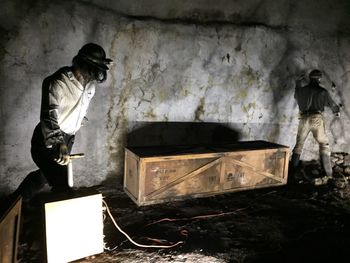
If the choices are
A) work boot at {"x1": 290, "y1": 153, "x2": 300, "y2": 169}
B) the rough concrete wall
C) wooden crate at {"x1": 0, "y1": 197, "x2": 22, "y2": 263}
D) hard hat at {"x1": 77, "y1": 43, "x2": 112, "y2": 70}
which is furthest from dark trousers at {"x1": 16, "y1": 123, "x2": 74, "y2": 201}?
work boot at {"x1": 290, "y1": 153, "x2": 300, "y2": 169}

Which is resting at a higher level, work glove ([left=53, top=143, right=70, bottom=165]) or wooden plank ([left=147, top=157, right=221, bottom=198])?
work glove ([left=53, top=143, right=70, bottom=165])

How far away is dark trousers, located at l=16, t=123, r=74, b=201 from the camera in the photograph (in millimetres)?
3314

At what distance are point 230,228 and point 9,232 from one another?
107 inches

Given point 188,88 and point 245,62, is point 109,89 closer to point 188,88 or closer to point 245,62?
point 188,88

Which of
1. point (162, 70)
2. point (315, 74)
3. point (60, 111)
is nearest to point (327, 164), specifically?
point (315, 74)

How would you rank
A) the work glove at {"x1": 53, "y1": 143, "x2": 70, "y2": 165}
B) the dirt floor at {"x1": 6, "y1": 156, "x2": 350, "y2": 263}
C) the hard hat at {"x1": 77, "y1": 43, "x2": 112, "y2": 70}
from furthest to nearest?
the dirt floor at {"x1": 6, "y1": 156, "x2": 350, "y2": 263} → the hard hat at {"x1": 77, "y1": 43, "x2": 112, "y2": 70} → the work glove at {"x1": 53, "y1": 143, "x2": 70, "y2": 165}

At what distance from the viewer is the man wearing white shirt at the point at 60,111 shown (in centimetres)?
314

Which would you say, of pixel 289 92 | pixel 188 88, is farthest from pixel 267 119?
pixel 188 88

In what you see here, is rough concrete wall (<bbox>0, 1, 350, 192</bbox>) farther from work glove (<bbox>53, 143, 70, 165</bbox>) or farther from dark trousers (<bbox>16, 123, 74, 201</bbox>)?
work glove (<bbox>53, 143, 70, 165</bbox>)

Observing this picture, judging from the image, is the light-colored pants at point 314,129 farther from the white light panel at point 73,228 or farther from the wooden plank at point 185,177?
the white light panel at point 73,228

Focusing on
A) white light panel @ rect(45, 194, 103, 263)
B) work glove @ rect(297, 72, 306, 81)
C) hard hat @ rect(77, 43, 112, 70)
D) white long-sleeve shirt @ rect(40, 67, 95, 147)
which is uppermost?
work glove @ rect(297, 72, 306, 81)

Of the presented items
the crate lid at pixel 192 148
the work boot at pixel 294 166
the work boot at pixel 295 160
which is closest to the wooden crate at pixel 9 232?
the crate lid at pixel 192 148

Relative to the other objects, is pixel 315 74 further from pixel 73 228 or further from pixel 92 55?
pixel 73 228

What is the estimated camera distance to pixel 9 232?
261 centimetres
